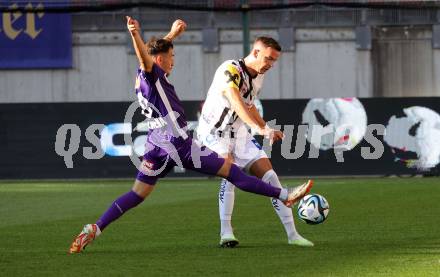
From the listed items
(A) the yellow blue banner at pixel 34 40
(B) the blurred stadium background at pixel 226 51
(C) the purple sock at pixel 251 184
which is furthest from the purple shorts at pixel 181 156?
(A) the yellow blue banner at pixel 34 40

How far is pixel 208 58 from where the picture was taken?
36.9 m

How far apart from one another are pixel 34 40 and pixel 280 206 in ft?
90.1

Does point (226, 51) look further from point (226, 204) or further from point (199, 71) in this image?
point (226, 204)

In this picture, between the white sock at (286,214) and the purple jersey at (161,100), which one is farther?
the white sock at (286,214)

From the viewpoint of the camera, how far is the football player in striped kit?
10133 mm

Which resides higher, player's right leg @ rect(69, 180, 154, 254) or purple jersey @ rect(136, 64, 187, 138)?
purple jersey @ rect(136, 64, 187, 138)

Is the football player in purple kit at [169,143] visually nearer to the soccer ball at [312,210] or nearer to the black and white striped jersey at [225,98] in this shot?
the soccer ball at [312,210]

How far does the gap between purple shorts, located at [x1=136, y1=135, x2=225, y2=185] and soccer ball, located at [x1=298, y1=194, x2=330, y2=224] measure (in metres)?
0.89

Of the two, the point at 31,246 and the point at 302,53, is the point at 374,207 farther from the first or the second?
the point at 302,53

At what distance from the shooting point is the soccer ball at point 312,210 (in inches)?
396

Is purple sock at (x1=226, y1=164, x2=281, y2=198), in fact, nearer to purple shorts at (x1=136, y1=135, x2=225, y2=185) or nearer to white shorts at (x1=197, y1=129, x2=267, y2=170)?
purple shorts at (x1=136, y1=135, x2=225, y2=185)

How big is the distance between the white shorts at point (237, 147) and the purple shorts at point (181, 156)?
1.73 feet

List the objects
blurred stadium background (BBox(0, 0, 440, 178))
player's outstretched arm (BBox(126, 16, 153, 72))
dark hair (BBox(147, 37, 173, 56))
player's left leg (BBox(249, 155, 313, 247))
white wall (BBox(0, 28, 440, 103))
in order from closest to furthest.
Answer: player's outstretched arm (BBox(126, 16, 153, 72))
dark hair (BBox(147, 37, 173, 56))
player's left leg (BBox(249, 155, 313, 247))
blurred stadium background (BBox(0, 0, 440, 178))
white wall (BBox(0, 28, 440, 103))

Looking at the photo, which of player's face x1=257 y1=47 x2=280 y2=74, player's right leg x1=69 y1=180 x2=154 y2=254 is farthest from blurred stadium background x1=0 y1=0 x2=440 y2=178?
player's right leg x1=69 y1=180 x2=154 y2=254
